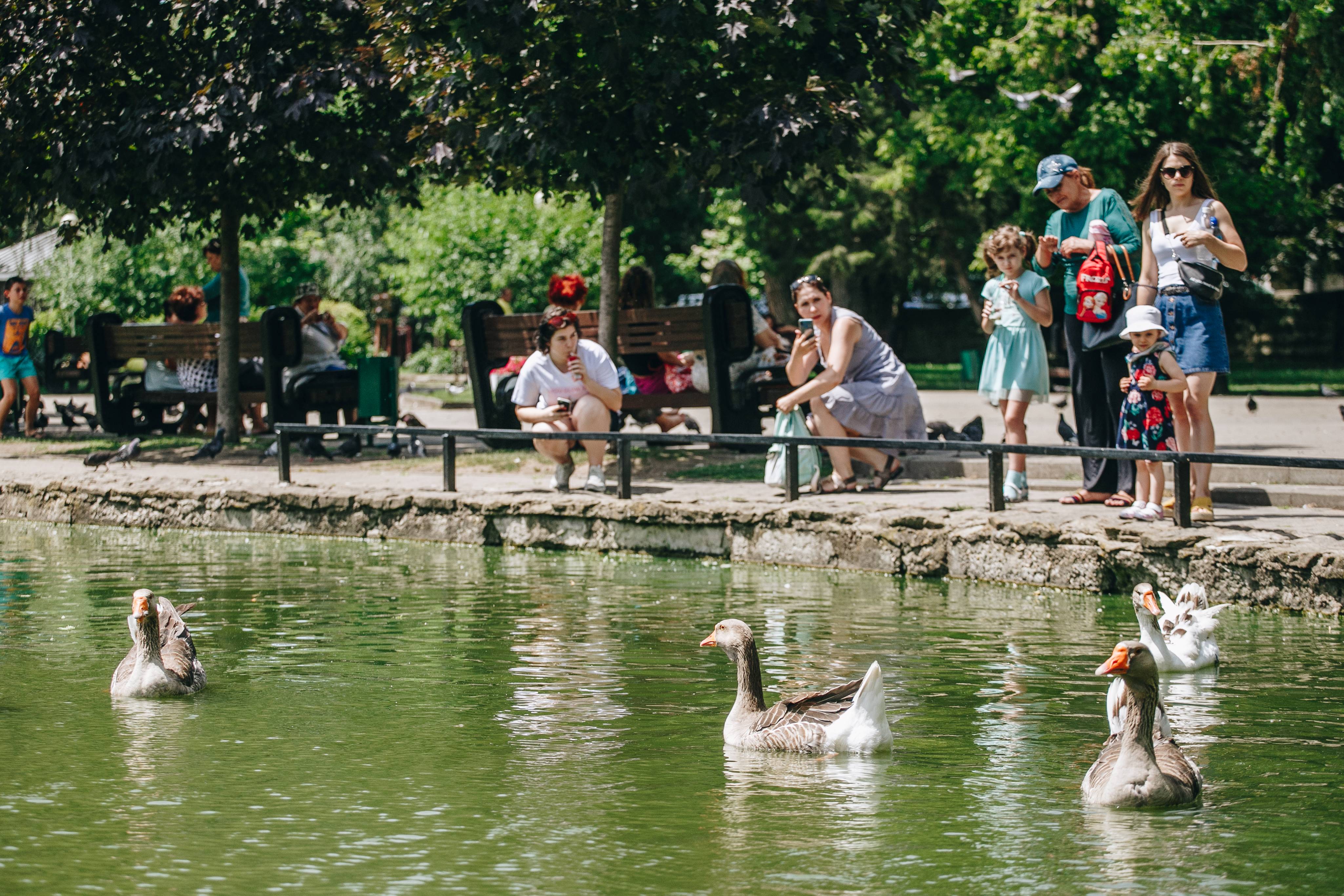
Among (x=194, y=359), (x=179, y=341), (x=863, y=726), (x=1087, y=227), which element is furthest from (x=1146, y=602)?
(x=179, y=341)

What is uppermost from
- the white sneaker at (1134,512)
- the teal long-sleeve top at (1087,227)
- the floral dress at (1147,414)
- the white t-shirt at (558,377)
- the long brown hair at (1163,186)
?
the long brown hair at (1163,186)

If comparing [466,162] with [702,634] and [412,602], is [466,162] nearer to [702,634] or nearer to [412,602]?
[412,602]

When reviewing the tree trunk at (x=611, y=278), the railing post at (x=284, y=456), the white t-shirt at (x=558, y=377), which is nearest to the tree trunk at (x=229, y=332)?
the railing post at (x=284, y=456)

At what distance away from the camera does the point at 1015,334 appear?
35.4 feet

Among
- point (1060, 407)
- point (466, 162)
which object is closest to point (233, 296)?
point (466, 162)

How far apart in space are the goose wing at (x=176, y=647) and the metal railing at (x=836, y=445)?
4.26m

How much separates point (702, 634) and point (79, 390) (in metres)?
24.0

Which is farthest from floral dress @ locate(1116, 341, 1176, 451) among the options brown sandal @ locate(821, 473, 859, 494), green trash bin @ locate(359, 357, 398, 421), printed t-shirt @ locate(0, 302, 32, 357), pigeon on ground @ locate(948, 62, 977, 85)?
pigeon on ground @ locate(948, 62, 977, 85)

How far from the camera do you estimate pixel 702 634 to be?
322 inches

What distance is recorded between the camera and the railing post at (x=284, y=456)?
41.5ft

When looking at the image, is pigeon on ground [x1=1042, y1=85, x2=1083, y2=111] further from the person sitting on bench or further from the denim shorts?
the denim shorts

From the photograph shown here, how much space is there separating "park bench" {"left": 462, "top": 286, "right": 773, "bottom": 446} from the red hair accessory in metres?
0.49

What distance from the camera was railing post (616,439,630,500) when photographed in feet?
36.3

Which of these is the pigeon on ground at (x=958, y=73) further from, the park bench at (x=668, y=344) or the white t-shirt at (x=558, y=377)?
the white t-shirt at (x=558, y=377)
